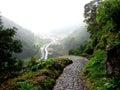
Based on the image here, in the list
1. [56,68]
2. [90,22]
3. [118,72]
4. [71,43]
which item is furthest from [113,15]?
[71,43]

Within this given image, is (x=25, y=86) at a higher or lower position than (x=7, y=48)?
lower

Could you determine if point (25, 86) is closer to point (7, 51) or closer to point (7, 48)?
point (7, 48)

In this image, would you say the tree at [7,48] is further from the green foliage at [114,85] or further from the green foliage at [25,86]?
the green foliage at [114,85]

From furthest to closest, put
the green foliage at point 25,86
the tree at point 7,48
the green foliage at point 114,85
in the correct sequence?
the tree at point 7,48
the green foliage at point 25,86
the green foliage at point 114,85

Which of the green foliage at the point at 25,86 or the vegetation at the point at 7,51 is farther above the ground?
the vegetation at the point at 7,51

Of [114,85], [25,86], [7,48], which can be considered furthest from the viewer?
[7,48]

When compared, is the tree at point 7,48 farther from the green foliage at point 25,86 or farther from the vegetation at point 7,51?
the green foliage at point 25,86

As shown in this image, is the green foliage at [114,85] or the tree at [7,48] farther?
the tree at [7,48]

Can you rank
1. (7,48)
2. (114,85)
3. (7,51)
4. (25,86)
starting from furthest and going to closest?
(7,51)
(7,48)
(25,86)
(114,85)

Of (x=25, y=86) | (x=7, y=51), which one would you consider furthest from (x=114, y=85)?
(x=7, y=51)

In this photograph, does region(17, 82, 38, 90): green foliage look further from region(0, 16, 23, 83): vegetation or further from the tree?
the tree

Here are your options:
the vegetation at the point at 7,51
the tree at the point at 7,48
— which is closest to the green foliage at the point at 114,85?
the vegetation at the point at 7,51

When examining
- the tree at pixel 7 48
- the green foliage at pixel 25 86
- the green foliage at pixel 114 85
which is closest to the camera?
A: the green foliage at pixel 114 85

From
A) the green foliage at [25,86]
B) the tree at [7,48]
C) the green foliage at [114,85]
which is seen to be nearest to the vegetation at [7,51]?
the tree at [7,48]
